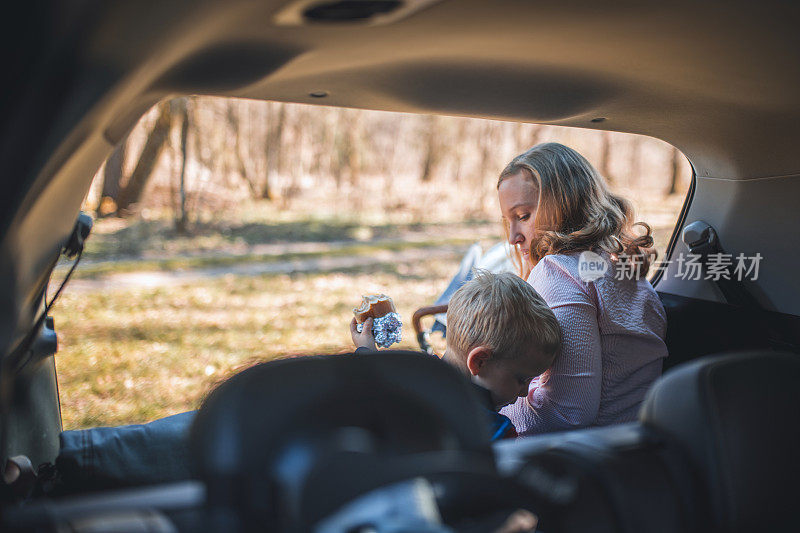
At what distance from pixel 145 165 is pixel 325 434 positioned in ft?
38.6

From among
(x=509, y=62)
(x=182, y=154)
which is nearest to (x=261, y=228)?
(x=182, y=154)

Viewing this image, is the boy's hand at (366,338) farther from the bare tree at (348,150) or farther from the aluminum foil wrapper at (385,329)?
the bare tree at (348,150)

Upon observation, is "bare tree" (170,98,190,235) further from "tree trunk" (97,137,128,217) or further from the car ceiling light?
the car ceiling light

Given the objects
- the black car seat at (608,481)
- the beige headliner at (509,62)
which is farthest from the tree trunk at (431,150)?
the black car seat at (608,481)

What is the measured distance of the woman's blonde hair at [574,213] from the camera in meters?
2.31

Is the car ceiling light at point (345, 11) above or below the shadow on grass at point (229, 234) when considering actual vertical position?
above

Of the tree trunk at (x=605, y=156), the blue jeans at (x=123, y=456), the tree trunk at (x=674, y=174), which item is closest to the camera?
the blue jeans at (x=123, y=456)

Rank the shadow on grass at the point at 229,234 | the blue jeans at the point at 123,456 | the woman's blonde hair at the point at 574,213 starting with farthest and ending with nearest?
the shadow on grass at the point at 229,234
the woman's blonde hair at the point at 574,213
the blue jeans at the point at 123,456

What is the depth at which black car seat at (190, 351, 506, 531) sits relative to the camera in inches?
38.6

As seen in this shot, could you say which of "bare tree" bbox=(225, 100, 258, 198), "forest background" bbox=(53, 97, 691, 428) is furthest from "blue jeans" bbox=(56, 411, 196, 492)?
"bare tree" bbox=(225, 100, 258, 198)

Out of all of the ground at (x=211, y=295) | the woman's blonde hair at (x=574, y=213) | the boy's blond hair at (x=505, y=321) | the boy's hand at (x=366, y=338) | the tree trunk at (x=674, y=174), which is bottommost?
the ground at (x=211, y=295)

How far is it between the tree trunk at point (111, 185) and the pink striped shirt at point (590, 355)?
11129 millimetres

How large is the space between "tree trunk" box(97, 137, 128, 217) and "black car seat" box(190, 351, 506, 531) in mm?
11842

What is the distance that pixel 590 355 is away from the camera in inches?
82.1
